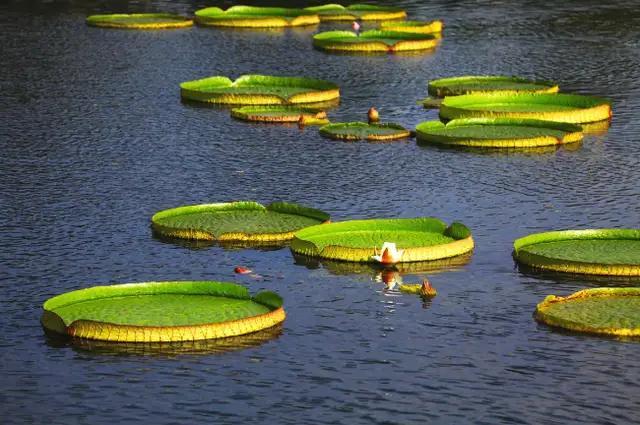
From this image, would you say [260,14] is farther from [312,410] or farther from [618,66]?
[312,410]

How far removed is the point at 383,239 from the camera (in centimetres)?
2236

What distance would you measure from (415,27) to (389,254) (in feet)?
80.5

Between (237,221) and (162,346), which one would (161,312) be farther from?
(237,221)

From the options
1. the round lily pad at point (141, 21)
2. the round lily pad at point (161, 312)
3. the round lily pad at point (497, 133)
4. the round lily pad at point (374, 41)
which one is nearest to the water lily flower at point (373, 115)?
the round lily pad at point (497, 133)

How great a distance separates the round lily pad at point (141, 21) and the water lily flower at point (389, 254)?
2621 centimetres

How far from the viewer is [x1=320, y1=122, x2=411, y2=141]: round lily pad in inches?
1204

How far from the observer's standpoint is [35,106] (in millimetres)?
33969

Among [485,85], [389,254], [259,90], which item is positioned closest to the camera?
[389,254]

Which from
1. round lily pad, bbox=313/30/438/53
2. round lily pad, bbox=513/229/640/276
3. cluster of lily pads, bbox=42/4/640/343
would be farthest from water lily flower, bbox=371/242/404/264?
round lily pad, bbox=313/30/438/53

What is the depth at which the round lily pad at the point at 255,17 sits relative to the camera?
47.0m

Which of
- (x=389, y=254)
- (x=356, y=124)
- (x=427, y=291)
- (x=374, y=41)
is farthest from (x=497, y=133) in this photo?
(x=374, y=41)

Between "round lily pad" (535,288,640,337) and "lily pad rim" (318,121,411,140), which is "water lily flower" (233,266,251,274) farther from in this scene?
"lily pad rim" (318,121,411,140)

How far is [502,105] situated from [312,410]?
714 inches

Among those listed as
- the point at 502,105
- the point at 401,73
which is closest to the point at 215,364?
the point at 502,105
